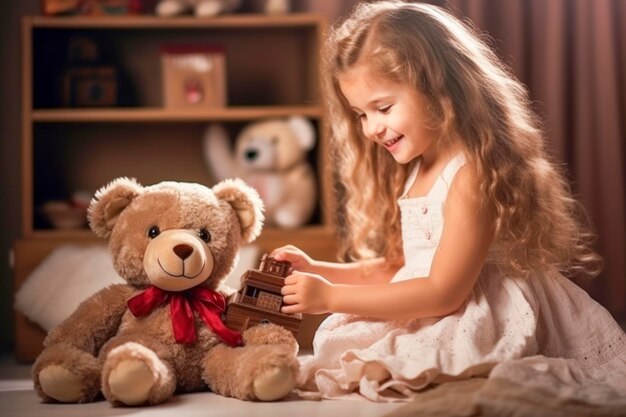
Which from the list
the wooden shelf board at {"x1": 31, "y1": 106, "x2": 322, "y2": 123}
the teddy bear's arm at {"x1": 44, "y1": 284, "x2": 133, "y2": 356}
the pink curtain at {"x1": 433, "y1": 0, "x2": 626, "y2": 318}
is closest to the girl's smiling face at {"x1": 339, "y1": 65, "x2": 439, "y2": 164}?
the teddy bear's arm at {"x1": 44, "y1": 284, "x2": 133, "y2": 356}

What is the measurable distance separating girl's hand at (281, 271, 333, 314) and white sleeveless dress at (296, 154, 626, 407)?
0.27ft

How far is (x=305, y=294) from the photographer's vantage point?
1409 millimetres

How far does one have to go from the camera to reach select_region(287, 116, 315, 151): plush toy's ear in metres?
2.40

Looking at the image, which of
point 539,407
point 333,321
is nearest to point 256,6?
point 333,321

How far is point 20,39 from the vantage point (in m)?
2.60

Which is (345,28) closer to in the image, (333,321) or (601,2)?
(333,321)

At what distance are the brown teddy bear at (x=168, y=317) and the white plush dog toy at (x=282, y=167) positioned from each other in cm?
90

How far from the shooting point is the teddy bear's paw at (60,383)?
52.7 inches

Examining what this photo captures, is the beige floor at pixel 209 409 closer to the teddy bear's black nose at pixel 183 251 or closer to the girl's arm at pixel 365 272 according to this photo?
the teddy bear's black nose at pixel 183 251

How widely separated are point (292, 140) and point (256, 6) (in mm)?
452

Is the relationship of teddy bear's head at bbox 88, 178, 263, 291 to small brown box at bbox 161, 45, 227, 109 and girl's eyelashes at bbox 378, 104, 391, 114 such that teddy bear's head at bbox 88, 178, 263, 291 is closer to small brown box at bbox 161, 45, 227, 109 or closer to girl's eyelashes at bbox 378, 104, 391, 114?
girl's eyelashes at bbox 378, 104, 391, 114

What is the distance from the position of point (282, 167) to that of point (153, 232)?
1.02 m

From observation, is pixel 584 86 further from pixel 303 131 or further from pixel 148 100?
pixel 148 100

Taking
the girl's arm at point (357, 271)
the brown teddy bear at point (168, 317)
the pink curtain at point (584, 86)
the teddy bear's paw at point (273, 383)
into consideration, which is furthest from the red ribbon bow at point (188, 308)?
the pink curtain at point (584, 86)
